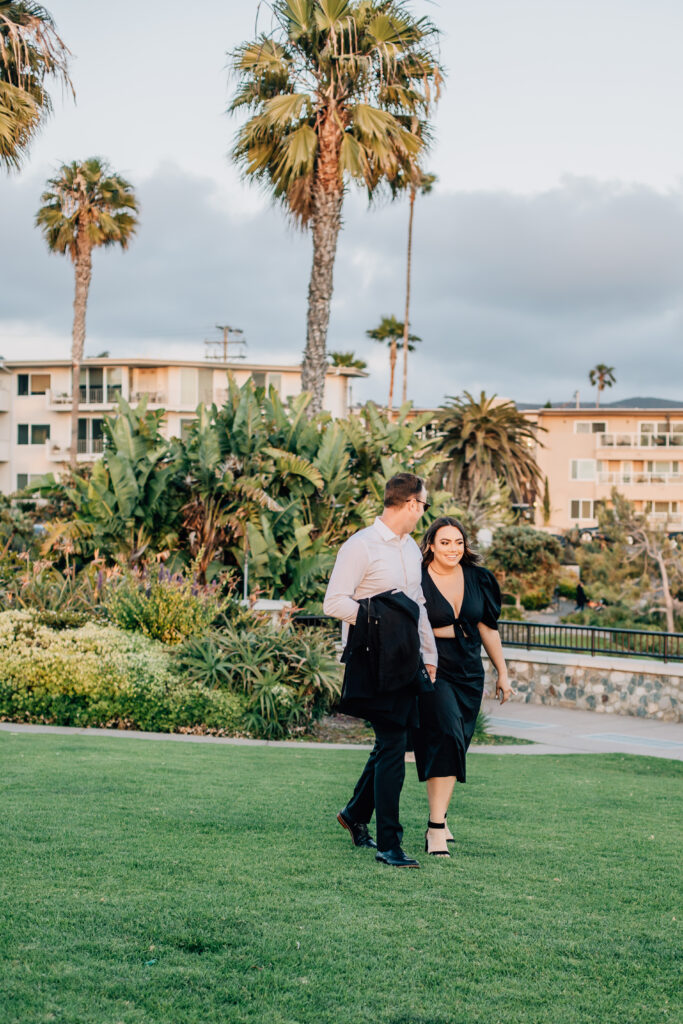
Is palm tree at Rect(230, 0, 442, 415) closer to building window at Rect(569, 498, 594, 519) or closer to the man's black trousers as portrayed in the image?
the man's black trousers

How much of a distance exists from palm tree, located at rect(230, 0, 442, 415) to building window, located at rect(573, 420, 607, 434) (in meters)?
38.5

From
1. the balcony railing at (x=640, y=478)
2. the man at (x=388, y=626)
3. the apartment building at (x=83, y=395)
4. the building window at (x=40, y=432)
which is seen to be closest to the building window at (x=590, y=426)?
the balcony railing at (x=640, y=478)

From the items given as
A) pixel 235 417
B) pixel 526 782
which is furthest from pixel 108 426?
pixel 526 782

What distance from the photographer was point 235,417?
18453mm

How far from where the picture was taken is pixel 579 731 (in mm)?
15633

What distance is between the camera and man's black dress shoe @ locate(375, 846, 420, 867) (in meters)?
5.32

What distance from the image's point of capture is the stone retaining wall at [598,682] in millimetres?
17312

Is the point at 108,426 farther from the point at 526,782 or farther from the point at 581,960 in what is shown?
the point at 581,960

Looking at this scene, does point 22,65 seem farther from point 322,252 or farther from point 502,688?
point 502,688

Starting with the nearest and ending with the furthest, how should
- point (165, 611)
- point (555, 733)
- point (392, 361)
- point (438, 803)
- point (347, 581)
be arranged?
point (347, 581) → point (438, 803) → point (165, 611) → point (555, 733) → point (392, 361)

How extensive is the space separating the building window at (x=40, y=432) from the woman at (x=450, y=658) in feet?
172

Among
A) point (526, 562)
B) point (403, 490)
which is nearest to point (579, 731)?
point (403, 490)

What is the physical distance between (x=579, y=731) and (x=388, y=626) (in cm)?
1130

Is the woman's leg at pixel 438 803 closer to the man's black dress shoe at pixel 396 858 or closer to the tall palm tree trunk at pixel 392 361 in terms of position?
the man's black dress shoe at pixel 396 858
